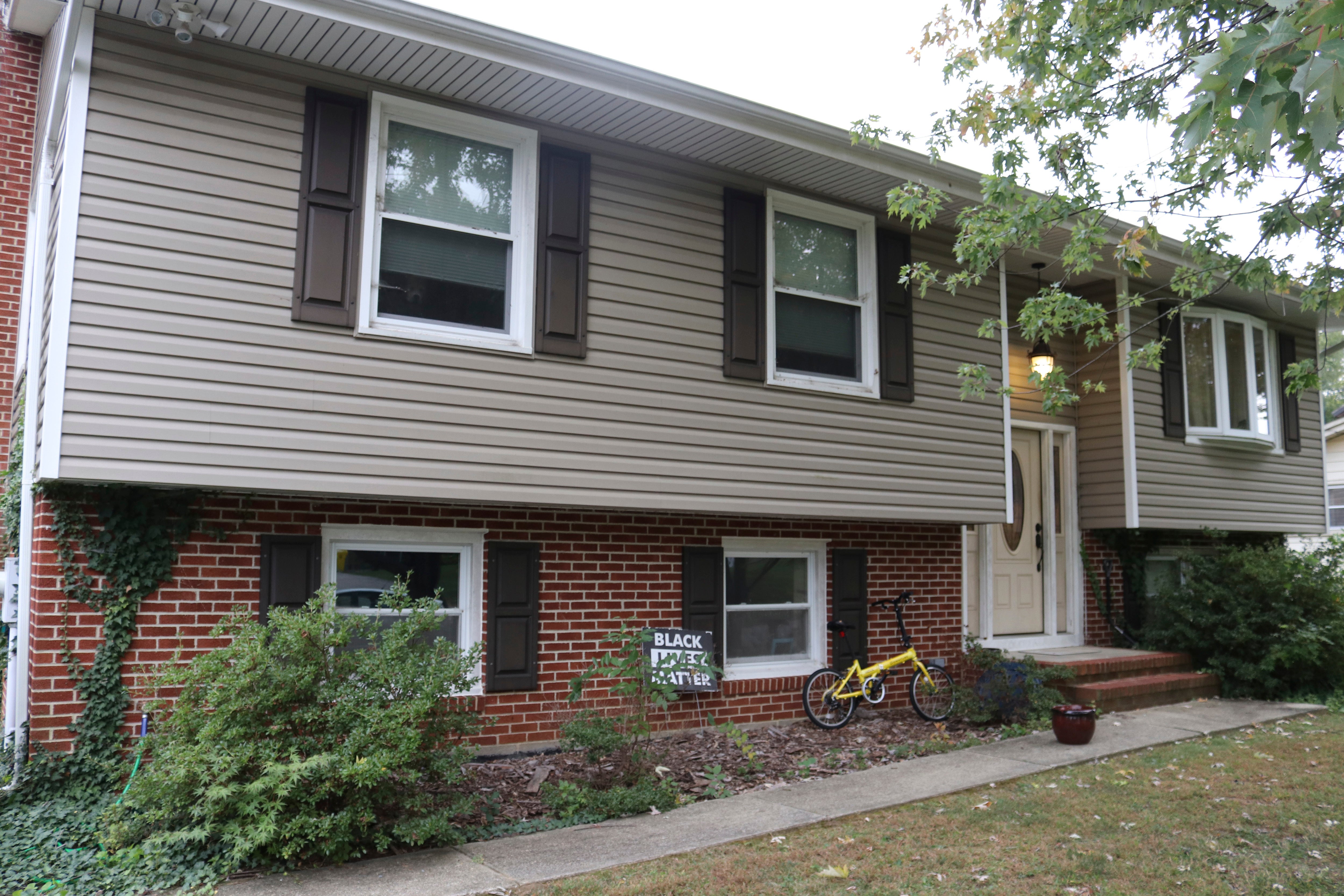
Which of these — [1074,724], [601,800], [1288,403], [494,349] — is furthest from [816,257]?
[1288,403]

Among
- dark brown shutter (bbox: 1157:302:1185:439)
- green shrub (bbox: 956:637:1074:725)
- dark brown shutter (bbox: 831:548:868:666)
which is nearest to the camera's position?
green shrub (bbox: 956:637:1074:725)

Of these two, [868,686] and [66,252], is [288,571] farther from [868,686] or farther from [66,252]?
[868,686]

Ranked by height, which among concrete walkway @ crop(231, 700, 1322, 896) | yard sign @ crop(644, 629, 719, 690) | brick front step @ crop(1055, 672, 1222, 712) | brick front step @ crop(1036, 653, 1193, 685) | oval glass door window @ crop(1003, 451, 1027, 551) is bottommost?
concrete walkway @ crop(231, 700, 1322, 896)

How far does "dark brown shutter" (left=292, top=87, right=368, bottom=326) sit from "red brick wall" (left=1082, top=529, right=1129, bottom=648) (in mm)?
8667

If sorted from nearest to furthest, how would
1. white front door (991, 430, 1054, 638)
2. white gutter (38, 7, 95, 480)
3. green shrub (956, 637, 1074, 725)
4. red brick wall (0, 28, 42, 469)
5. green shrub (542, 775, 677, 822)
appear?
white gutter (38, 7, 95, 480) < green shrub (542, 775, 677, 822) < red brick wall (0, 28, 42, 469) < green shrub (956, 637, 1074, 725) < white front door (991, 430, 1054, 638)

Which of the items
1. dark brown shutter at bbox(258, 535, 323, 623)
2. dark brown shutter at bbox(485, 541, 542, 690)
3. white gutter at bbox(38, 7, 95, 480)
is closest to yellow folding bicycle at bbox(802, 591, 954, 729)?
dark brown shutter at bbox(485, 541, 542, 690)

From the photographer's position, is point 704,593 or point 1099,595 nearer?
point 704,593

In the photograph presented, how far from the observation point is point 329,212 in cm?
589

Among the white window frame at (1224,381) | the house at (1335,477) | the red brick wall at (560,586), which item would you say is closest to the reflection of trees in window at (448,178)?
the red brick wall at (560,586)

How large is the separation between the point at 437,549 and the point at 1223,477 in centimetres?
938

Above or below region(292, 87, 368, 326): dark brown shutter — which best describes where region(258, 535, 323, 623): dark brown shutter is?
below

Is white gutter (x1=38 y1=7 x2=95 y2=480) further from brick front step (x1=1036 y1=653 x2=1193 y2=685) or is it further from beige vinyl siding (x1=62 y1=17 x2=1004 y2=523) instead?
brick front step (x1=1036 y1=653 x2=1193 y2=685)

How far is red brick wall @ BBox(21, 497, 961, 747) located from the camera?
5.46m

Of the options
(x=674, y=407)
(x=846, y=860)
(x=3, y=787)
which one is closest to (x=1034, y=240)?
(x=674, y=407)
